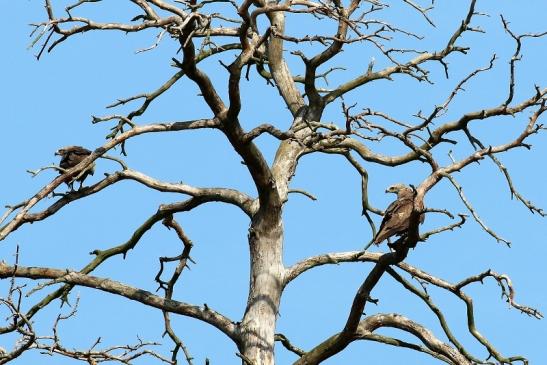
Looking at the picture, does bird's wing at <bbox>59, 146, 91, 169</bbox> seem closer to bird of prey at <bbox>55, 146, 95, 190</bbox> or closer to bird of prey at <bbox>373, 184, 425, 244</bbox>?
bird of prey at <bbox>55, 146, 95, 190</bbox>

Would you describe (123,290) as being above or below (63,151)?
below

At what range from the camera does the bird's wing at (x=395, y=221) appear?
11125 millimetres

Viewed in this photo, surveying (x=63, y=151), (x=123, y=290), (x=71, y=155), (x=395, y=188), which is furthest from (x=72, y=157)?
(x=395, y=188)

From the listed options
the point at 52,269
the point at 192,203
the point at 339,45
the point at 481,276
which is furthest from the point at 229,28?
the point at 481,276

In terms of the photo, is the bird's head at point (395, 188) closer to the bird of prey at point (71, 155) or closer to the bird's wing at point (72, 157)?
the bird of prey at point (71, 155)

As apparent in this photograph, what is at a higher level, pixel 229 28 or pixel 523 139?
pixel 229 28

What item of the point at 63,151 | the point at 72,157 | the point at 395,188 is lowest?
the point at 395,188

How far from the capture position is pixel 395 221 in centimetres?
1118

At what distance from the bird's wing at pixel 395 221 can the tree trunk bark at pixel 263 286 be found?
1521 millimetres

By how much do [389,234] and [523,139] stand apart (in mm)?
1676

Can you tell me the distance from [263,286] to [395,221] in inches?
74.9

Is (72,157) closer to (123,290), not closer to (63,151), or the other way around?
(63,151)

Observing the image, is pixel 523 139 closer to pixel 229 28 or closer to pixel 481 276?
pixel 481 276

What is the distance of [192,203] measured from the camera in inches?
512
